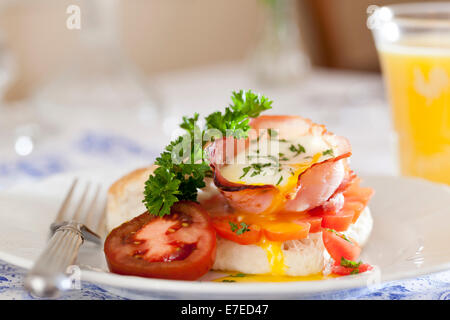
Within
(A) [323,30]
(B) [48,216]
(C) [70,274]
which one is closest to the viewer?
(C) [70,274]

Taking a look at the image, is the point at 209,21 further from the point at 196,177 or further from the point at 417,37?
the point at 196,177

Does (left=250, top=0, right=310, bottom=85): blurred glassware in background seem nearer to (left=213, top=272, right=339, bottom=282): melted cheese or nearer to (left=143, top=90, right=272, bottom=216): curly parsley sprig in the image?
(left=143, top=90, right=272, bottom=216): curly parsley sprig

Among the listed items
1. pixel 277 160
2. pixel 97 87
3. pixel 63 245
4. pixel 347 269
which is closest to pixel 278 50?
pixel 97 87

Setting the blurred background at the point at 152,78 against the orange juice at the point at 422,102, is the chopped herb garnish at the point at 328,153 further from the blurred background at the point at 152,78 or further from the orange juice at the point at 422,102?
the blurred background at the point at 152,78

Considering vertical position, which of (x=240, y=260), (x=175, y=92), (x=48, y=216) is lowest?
(x=240, y=260)

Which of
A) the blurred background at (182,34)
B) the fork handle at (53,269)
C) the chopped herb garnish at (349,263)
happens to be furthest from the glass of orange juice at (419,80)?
the blurred background at (182,34)

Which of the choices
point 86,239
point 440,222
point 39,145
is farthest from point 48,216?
point 39,145

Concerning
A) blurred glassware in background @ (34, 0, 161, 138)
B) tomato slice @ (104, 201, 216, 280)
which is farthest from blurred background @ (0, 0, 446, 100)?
tomato slice @ (104, 201, 216, 280)
